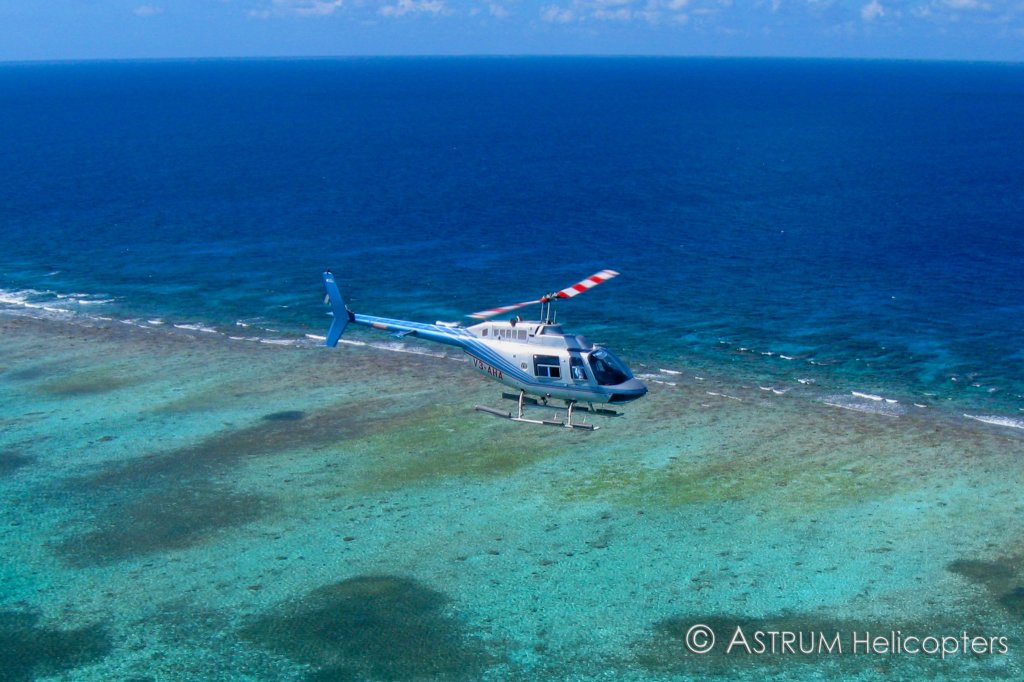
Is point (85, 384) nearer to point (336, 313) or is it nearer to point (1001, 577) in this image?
point (336, 313)

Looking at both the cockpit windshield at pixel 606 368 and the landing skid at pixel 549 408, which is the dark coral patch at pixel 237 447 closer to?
the landing skid at pixel 549 408

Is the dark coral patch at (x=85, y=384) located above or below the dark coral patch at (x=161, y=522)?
below

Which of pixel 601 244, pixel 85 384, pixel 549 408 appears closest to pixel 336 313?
pixel 549 408

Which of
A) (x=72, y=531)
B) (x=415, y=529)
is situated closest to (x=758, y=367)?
(x=415, y=529)

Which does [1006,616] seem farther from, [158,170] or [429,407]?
[158,170]

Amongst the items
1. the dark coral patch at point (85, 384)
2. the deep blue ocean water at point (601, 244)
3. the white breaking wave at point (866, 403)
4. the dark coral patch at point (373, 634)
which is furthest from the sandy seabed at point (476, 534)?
the deep blue ocean water at point (601, 244)

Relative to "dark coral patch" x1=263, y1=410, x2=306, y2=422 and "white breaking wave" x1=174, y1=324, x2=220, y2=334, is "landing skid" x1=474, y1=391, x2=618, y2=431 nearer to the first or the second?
"dark coral patch" x1=263, y1=410, x2=306, y2=422

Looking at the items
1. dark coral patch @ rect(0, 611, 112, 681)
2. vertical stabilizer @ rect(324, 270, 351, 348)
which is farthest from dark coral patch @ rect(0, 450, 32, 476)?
vertical stabilizer @ rect(324, 270, 351, 348)
